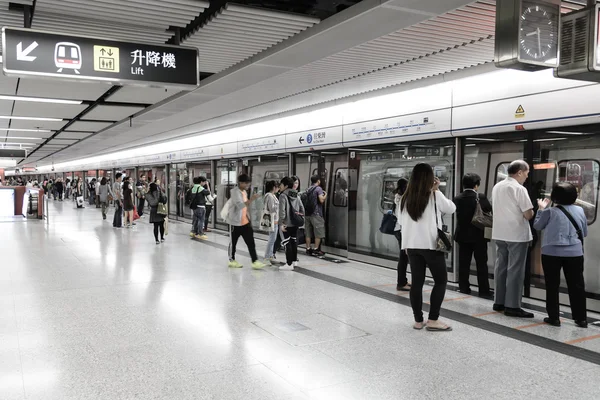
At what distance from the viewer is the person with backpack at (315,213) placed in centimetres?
925

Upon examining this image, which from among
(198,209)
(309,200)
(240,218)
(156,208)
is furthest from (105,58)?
(198,209)

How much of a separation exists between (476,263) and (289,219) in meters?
3.00

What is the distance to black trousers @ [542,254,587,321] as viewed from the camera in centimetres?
489

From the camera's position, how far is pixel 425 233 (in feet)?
15.5

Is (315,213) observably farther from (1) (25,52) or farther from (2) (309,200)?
(1) (25,52)

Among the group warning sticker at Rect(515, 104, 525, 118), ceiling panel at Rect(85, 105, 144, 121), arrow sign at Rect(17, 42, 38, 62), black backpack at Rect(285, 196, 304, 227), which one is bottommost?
black backpack at Rect(285, 196, 304, 227)

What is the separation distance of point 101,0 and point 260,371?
125 inches

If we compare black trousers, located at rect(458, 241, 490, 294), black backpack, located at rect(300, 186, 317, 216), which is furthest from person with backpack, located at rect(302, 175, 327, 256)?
black trousers, located at rect(458, 241, 490, 294)

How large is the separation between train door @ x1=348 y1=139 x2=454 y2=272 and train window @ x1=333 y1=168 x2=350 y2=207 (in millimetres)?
262

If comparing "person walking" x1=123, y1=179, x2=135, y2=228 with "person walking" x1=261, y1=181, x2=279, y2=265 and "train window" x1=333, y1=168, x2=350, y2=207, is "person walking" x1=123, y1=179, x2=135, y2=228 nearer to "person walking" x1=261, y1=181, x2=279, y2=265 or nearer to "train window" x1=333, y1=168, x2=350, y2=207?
"train window" x1=333, y1=168, x2=350, y2=207

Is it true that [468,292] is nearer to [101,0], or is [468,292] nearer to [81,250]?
[101,0]

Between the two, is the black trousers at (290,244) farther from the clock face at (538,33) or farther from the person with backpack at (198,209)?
the clock face at (538,33)

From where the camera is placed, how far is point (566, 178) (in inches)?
223

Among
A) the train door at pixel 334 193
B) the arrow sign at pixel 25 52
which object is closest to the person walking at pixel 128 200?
the train door at pixel 334 193
